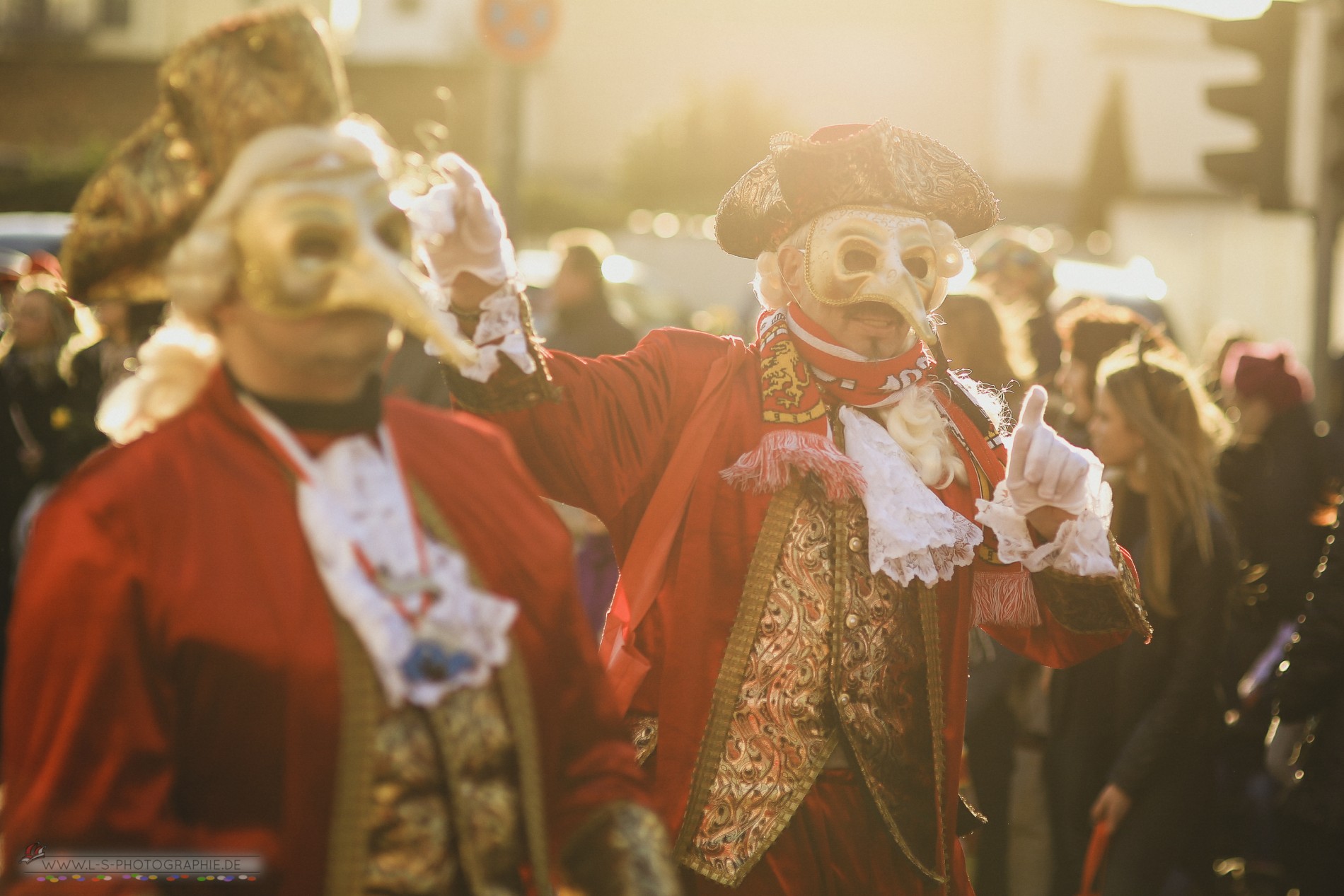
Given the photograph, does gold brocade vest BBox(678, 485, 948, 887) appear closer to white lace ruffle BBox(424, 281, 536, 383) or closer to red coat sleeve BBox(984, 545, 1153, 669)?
red coat sleeve BBox(984, 545, 1153, 669)

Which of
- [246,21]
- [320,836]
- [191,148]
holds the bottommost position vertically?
[320,836]

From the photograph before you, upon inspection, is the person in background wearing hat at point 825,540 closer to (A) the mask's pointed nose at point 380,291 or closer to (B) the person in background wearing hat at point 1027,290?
(A) the mask's pointed nose at point 380,291

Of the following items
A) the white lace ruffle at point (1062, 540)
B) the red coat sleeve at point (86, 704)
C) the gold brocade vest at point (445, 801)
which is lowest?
the white lace ruffle at point (1062, 540)

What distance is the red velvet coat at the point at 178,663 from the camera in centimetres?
172

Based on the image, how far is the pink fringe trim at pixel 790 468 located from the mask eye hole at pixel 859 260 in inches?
13.9

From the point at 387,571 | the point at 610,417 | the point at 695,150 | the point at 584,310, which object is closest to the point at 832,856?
the point at 610,417

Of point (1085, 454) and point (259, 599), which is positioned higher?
point (259, 599)

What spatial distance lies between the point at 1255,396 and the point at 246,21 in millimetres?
5087

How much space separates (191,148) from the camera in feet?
6.33

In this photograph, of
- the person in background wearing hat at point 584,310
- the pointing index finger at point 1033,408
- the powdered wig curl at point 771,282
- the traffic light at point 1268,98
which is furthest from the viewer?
the person in background wearing hat at point 584,310

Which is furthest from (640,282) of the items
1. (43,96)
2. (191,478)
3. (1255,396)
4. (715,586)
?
(43,96)

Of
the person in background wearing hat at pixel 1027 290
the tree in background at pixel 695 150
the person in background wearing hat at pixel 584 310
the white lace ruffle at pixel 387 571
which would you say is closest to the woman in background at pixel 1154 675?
the person in background wearing hat at pixel 1027 290

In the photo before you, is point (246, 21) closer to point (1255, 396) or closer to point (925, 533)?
point (925, 533)

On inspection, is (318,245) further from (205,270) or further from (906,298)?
(906,298)
